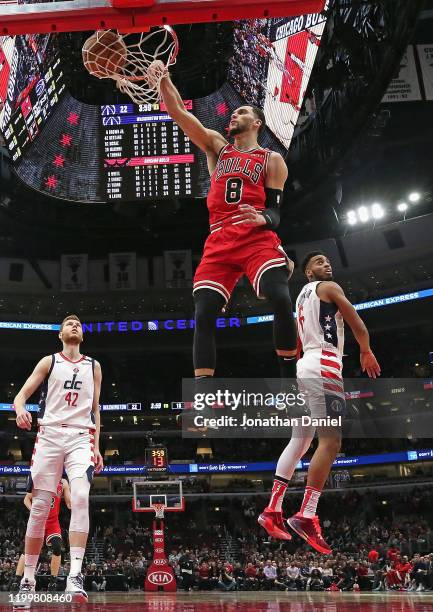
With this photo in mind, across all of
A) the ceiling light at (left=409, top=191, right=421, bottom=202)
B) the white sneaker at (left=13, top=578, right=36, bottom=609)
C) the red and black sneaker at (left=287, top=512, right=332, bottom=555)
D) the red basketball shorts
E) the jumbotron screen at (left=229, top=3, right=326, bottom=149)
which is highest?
the ceiling light at (left=409, top=191, right=421, bottom=202)

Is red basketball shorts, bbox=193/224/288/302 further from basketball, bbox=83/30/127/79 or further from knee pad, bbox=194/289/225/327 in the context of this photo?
basketball, bbox=83/30/127/79

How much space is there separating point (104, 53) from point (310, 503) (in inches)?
152

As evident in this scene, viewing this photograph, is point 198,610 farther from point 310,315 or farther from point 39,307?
point 39,307

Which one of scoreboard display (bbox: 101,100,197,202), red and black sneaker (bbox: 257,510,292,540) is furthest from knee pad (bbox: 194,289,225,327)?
scoreboard display (bbox: 101,100,197,202)

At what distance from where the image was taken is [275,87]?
15.0m

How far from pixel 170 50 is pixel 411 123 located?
20.3 m

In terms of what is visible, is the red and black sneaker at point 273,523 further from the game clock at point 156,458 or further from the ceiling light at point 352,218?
the ceiling light at point 352,218

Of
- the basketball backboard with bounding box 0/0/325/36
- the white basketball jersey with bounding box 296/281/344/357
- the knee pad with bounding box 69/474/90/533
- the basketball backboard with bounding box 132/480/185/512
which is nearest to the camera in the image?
the basketball backboard with bounding box 0/0/325/36

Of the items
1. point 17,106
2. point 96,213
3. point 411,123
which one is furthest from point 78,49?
point 411,123

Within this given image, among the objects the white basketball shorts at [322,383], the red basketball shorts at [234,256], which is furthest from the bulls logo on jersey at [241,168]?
the white basketball shorts at [322,383]

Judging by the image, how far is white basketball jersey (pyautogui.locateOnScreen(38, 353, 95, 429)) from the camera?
20.9 ft

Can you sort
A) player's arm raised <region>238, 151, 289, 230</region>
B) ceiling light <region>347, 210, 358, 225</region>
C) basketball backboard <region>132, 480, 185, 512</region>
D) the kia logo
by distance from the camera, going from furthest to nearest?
ceiling light <region>347, 210, 358, 225</region> → the kia logo → basketball backboard <region>132, 480, 185, 512</region> → player's arm raised <region>238, 151, 289, 230</region>

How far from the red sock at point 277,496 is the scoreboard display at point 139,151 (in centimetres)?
1272

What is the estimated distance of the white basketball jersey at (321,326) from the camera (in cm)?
577
